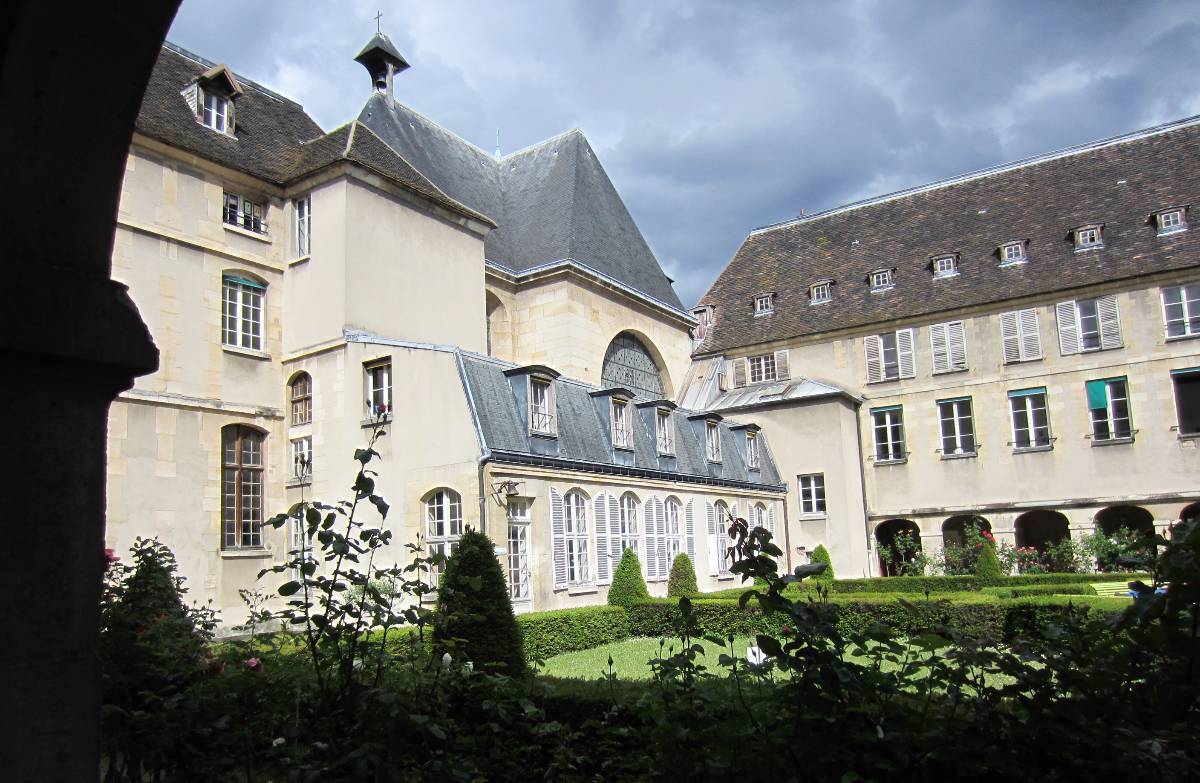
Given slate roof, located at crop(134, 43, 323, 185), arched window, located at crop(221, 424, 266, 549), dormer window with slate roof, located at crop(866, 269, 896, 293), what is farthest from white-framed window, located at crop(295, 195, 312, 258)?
dormer window with slate roof, located at crop(866, 269, 896, 293)

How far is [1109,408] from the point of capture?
26.0 meters

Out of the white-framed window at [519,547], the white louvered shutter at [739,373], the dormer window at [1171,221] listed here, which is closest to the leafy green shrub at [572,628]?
the white-framed window at [519,547]

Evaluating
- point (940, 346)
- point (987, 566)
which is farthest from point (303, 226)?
point (940, 346)

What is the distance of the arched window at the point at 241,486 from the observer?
62.2ft

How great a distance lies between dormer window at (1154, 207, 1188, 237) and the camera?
26.0 metres

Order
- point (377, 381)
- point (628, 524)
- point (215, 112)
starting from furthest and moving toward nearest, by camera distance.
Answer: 1. point (215, 112)
2. point (628, 524)
3. point (377, 381)

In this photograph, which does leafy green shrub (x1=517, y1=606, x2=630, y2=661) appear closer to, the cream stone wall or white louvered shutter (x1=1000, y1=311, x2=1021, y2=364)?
the cream stone wall

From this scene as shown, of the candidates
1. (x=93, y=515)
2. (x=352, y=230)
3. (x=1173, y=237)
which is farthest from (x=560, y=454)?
(x=1173, y=237)

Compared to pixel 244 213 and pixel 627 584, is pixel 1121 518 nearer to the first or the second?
pixel 627 584

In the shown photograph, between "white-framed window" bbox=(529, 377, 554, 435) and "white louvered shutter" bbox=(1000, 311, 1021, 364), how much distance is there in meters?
16.4

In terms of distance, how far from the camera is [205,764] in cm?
302

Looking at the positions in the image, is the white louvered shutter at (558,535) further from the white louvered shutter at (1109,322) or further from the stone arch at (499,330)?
the white louvered shutter at (1109,322)

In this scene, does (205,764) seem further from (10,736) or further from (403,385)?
(403,385)

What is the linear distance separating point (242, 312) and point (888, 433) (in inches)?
783
